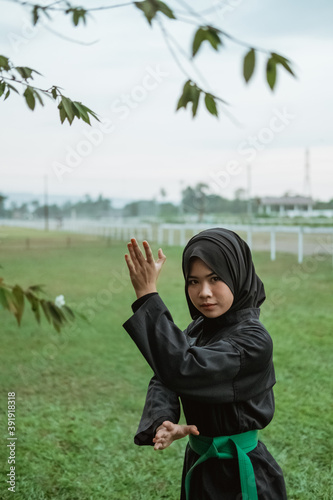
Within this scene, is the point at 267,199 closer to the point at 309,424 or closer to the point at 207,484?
the point at 309,424

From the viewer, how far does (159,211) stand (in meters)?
9.54

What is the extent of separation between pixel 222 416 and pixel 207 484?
0.51 feet

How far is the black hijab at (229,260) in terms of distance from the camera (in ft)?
3.70

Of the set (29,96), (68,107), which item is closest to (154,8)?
(68,107)

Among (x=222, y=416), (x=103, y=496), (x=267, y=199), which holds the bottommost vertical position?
(x=103, y=496)

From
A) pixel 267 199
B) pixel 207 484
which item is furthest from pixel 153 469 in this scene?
pixel 267 199

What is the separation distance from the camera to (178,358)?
3.48 feet

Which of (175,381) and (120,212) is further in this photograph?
(120,212)

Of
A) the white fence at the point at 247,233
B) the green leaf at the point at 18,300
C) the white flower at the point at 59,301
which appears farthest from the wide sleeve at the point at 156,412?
the white fence at the point at 247,233

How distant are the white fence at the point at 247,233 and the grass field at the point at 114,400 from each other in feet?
3.14

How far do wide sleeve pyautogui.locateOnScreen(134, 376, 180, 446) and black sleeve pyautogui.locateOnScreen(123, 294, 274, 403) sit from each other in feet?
0.25

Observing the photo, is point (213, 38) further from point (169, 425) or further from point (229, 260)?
point (169, 425)

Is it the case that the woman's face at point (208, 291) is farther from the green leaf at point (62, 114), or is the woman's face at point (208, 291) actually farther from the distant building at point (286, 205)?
the distant building at point (286, 205)

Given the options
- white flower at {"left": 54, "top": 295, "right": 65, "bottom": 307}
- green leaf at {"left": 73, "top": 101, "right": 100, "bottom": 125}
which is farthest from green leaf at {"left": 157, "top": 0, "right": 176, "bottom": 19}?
white flower at {"left": 54, "top": 295, "right": 65, "bottom": 307}
